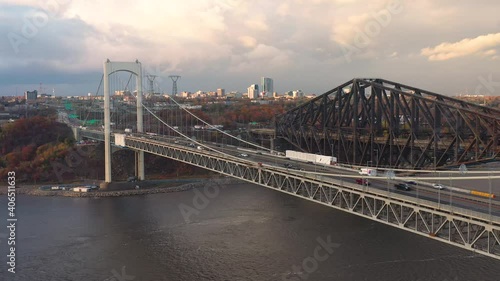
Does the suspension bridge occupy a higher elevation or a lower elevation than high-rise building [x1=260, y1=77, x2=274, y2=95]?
lower

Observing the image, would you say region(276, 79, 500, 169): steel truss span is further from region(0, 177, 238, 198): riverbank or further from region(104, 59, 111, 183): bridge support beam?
region(104, 59, 111, 183): bridge support beam

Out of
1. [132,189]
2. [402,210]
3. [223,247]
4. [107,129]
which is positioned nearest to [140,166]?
[132,189]

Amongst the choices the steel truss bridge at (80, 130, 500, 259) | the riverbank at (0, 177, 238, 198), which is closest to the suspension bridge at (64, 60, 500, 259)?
the steel truss bridge at (80, 130, 500, 259)

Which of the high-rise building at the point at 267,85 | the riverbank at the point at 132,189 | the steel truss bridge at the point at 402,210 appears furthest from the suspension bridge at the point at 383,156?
the high-rise building at the point at 267,85

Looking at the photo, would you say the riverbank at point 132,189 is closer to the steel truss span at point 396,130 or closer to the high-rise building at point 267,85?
the steel truss span at point 396,130

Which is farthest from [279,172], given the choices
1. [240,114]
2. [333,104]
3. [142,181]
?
[240,114]

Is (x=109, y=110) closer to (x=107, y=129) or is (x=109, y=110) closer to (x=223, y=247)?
(x=107, y=129)

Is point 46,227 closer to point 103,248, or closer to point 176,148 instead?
point 103,248
